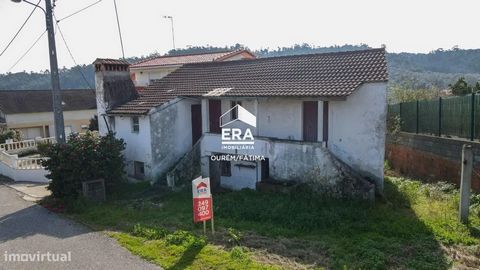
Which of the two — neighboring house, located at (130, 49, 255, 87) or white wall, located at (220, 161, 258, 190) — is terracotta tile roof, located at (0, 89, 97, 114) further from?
white wall, located at (220, 161, 258, 190)

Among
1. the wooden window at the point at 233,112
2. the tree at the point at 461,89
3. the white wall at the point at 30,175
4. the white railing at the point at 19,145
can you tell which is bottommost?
the white wall at the point at 30,175

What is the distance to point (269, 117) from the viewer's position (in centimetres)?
1608

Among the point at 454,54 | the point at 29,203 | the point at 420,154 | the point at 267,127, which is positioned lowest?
the point at 29,203

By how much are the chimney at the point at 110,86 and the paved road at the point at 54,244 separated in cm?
643

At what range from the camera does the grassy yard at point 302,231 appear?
28.4 feet

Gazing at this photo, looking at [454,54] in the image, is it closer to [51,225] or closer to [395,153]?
[395,153]

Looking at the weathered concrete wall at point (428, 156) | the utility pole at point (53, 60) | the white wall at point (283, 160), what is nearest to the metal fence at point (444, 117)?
the weathered concrete wall at point (428, 156)

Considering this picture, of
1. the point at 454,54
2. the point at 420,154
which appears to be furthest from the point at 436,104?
the point at 454,54

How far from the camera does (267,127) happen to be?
16219mm

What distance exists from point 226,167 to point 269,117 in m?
3.25

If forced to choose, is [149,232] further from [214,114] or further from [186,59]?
[186,59]

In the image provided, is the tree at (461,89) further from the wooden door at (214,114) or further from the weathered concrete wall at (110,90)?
the weathered concrete wall at (110,90)

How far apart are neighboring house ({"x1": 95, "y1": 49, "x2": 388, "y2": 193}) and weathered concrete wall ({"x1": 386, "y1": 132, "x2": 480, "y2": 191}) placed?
285cm

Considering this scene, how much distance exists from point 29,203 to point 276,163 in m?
10.4
